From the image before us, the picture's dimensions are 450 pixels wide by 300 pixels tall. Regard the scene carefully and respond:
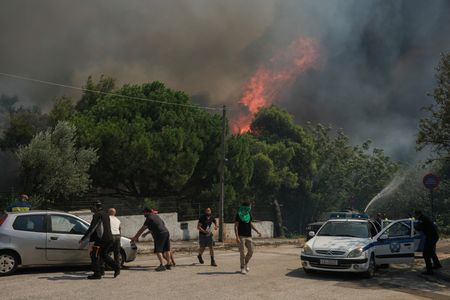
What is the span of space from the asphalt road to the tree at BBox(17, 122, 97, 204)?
8.41 meters

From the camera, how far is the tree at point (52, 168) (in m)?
19.9

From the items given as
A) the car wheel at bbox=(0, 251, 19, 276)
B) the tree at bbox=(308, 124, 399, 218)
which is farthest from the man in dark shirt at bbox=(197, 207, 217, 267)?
the tree at bbox=(308, 124, 399, 218)

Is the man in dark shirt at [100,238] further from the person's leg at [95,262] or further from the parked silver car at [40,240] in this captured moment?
the parked silver car at [40,240]

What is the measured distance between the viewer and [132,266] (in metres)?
13.2

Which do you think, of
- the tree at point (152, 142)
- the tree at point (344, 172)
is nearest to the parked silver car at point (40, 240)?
the tree at point (152, 142)

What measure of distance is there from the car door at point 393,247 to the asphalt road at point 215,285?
44cm

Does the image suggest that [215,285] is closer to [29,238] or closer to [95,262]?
[95,262]

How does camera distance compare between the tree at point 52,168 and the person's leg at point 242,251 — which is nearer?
the person's leg at point 242,251

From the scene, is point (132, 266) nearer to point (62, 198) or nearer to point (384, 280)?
point (384, 280)

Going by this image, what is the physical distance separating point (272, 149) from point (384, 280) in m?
29.8

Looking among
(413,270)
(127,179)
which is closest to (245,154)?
(127,179)

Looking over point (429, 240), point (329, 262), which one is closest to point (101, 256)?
point (329, 262)

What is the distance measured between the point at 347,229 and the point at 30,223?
315 inches

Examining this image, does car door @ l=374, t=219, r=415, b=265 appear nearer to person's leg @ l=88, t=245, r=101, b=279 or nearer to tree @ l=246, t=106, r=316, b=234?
person's leg @ l=88, t=245, r=101, b=279
